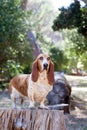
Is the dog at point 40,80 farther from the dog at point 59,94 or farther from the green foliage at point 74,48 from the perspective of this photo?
the green foliage at point 74,48

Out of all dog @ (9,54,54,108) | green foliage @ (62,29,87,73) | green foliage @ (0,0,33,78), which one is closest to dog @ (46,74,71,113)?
green foliage @ (0,0,33,78)

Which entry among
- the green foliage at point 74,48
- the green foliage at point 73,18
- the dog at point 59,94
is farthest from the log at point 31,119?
the green foliage at point 74,48

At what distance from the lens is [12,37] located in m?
11.6

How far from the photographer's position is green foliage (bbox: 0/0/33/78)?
11258mm

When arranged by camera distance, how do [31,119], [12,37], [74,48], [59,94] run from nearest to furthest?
[31,119] < [59,94] < [12,37] < [74,48]

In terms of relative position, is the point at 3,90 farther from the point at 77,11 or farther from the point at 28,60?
the point at 77,11

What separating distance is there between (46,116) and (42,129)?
0.40 ft

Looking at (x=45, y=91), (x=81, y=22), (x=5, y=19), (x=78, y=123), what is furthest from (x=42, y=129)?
(x=5, y=19)

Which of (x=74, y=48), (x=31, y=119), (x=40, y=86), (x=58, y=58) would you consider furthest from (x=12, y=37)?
(x=58, y=58)

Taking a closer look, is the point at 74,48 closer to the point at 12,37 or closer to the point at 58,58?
the point at 58,58

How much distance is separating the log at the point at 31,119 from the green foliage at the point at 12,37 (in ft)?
27.4

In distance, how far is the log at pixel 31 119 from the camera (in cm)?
294

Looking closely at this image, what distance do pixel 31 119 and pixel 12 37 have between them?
8.84 meters

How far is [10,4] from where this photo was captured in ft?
38.3
